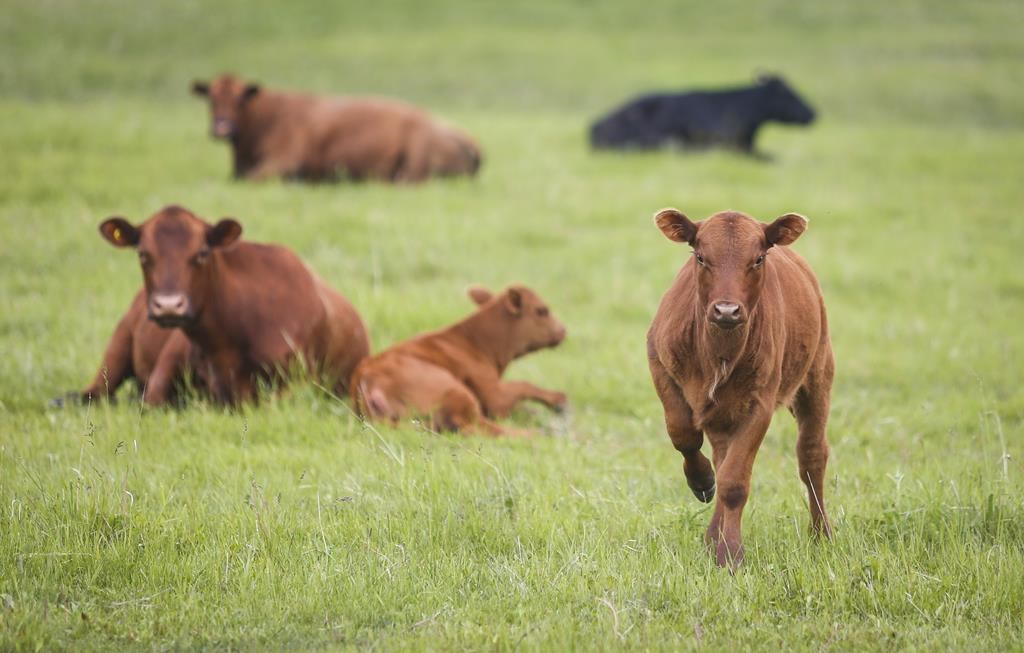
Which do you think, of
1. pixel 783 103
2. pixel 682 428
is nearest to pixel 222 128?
pixel 783 103

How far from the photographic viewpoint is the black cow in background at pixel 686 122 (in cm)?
1892

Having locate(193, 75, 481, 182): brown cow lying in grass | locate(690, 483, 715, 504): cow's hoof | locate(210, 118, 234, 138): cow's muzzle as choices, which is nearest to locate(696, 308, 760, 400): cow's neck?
locate(690, 483, 715, 504): cow's hoof

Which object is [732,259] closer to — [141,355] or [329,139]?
[141,355]

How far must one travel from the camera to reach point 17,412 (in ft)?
24.4

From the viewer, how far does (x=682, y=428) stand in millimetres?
5012

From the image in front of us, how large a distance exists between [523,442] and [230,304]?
2108 mm

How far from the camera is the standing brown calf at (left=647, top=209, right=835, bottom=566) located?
4723 millimetres

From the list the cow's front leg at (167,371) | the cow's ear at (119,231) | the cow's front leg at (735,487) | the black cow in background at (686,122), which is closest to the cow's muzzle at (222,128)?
the black cow in background at (686,122)

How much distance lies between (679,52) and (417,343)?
2764 centimetres

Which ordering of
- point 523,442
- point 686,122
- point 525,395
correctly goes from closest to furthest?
point 523,442 → point 525,395 → point 686,122

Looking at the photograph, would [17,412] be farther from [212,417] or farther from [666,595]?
[666,595]

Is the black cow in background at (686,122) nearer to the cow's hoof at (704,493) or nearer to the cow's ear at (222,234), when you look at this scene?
the cow's ear at (222,234)

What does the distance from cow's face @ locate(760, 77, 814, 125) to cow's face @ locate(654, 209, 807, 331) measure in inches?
622

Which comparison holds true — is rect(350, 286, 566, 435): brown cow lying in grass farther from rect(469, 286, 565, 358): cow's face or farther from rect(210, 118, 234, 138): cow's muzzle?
rect(210, 118, 234, 138): cow's muzzle
